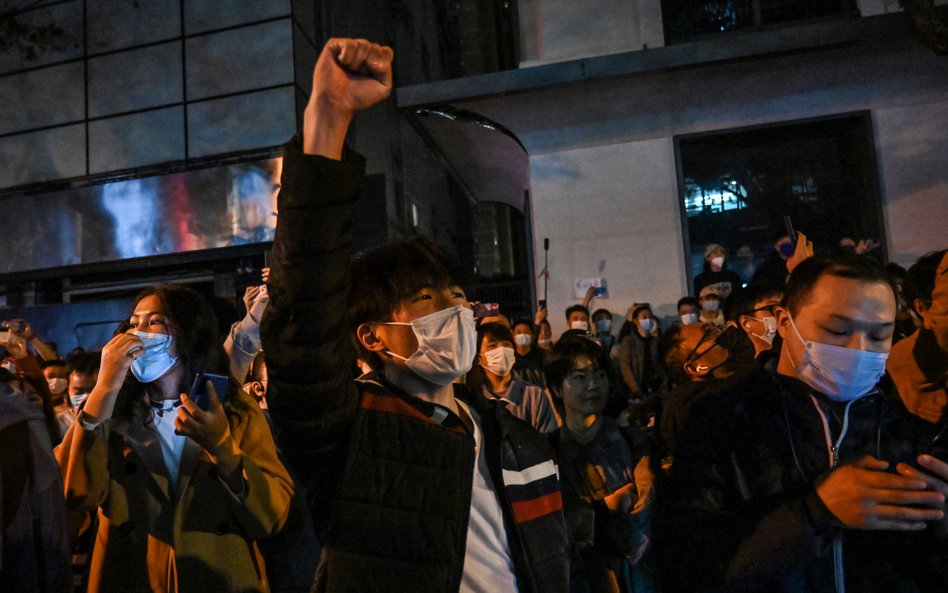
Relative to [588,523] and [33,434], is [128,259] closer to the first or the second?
[33,434]

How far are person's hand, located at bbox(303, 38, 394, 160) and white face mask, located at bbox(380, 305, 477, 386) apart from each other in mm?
660

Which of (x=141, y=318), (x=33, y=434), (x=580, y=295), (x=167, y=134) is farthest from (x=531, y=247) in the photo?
(x=33, y=434)

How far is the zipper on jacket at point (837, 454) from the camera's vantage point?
73.1 inches

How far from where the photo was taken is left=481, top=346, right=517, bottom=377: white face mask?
5.46 metres

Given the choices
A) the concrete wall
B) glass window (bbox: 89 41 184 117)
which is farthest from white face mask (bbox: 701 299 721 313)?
glass window (bbox: 89 41 184 117)

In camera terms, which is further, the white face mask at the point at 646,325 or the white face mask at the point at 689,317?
the white face mask at the point at 646,325

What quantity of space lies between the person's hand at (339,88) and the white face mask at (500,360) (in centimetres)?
403

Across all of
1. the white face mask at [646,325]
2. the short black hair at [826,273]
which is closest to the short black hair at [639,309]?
the white face mask at [646,325]

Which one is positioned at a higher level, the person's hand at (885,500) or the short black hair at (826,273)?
the short black hair at (826,273)

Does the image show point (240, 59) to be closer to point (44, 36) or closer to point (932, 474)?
point (44, 36)

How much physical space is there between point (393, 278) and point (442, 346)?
0.27 m

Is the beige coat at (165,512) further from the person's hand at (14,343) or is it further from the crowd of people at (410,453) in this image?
the person's hand at (14,343)

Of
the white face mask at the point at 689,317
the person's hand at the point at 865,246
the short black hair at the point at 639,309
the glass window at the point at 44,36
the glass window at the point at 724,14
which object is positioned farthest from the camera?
the glass window at the point at 44,36

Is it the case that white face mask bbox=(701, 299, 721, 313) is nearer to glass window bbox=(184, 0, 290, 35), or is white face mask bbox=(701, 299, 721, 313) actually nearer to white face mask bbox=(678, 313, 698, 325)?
white face mask bbox=(678, 313, 698, 325)
